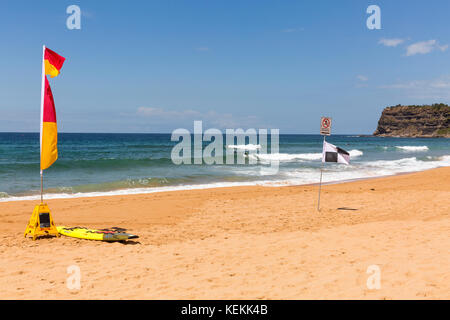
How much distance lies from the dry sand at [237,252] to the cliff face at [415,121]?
146 meters

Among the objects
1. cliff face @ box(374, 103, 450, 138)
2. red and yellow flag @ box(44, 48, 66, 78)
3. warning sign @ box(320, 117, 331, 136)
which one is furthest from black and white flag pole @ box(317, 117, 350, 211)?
cliff face @ box(374, 103, 450, 138)

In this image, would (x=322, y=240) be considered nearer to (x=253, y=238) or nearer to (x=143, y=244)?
(x=253, y=238)

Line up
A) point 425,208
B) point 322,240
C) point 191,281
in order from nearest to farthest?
point 191,281
point 322,240
point 425,208

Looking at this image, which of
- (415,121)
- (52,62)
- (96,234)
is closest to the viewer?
(52,62)

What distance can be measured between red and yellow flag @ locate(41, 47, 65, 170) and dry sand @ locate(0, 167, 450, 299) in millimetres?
1971

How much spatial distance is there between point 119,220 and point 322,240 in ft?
19.4

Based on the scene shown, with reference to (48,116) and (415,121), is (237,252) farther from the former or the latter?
(415,121)

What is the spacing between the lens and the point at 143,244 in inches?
290
